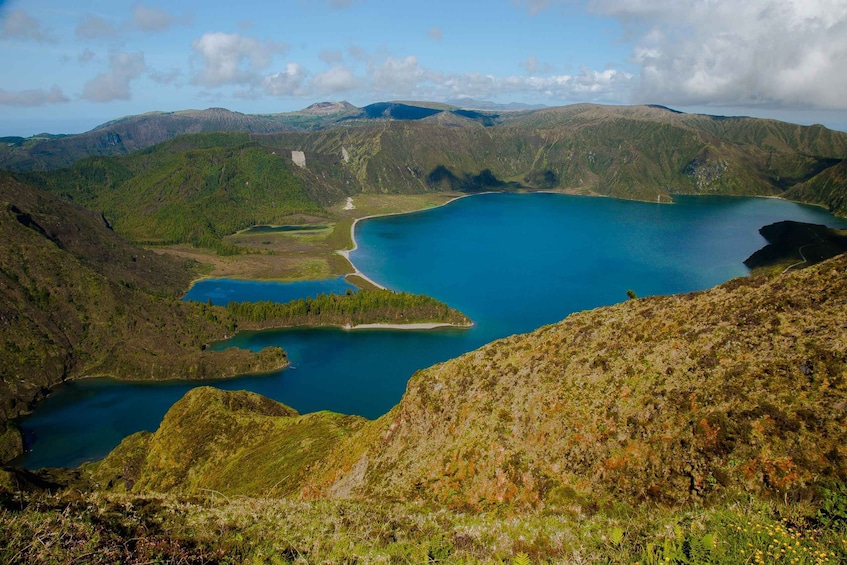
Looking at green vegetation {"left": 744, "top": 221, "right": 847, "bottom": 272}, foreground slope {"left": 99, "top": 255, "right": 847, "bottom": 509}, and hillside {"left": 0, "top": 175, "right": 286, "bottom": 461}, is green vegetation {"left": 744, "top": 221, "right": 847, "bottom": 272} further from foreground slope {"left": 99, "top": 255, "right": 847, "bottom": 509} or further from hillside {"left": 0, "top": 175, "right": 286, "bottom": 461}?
hillside {"left": 0, "top": 175, "right": 286, "bottom": 461}

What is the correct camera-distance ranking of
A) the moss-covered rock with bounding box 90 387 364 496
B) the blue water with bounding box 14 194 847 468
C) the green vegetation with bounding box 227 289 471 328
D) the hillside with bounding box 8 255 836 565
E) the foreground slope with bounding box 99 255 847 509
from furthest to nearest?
1. the green vegetation with bounding box 227 289 471 328
2. the blue water with bounding box 14 194 847 468
3. the moss-covered rock with bounding box 90 387 364 496
4. the foreground slope with bounding box 99 255 847 509
5. the hillside with bounding box 8 255 836 565

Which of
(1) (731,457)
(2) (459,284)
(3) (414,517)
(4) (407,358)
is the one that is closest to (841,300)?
(1) (731,457)

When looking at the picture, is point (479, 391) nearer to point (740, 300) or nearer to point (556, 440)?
point (556, 440)

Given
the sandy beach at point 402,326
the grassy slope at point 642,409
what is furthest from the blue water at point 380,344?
the grassy slope at point 642,409

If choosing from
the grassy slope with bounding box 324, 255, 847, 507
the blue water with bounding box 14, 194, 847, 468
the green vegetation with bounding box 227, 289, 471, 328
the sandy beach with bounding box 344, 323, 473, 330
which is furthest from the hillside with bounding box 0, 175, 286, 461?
the grassy slope with bounding box 324, 255, 847, 507

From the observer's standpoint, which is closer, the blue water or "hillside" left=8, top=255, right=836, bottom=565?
"hillside" left=8, top=255, right=836, bottom=565

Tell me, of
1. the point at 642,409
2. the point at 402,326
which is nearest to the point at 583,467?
the point at 642,409

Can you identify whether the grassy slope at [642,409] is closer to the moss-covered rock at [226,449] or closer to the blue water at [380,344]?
the moss-covered rock at [226,449]
